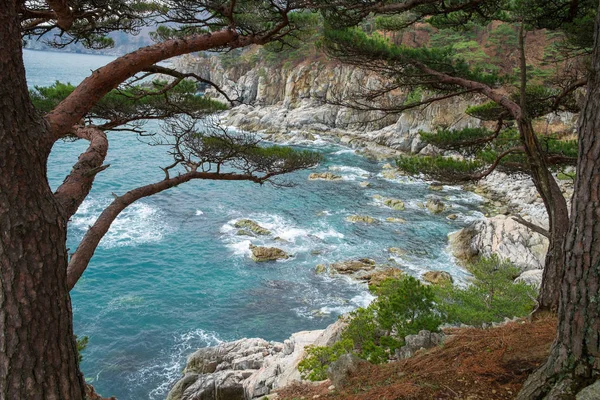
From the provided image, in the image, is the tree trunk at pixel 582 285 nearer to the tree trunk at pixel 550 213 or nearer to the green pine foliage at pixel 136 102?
the tree trunk at pixel 550 213

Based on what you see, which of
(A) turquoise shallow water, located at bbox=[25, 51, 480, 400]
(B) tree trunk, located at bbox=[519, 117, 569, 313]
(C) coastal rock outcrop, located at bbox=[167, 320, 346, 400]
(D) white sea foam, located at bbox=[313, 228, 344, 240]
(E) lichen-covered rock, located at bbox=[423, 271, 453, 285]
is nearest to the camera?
(B) tree trunk, located at bbox=[519, 117, 569, 313]

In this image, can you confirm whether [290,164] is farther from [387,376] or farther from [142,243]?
[142,243]

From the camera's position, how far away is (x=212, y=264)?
15133 millimetres

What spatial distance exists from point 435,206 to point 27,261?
19744mm

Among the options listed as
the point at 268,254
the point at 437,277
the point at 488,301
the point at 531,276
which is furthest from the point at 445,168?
the point at 268,254

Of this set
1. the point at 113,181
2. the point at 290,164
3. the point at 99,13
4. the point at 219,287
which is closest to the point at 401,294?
the point at 290,164

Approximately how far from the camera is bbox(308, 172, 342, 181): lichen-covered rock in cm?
2443

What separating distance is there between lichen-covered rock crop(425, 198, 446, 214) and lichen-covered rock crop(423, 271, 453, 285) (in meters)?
6.64

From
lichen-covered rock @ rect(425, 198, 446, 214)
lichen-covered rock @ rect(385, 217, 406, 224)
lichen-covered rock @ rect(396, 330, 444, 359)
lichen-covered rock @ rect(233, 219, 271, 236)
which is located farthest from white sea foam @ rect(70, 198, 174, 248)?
lichen-covered rock @ rect(396, 330, 444, 359)

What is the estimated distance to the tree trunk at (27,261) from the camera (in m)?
1.80

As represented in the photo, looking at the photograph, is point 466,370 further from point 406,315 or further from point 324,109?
point 324,109

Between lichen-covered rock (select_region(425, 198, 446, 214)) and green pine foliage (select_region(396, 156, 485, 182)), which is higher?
green pine foliage (select_region(396, 156, 485, 182))

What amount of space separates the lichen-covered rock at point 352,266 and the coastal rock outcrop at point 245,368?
17.7ft

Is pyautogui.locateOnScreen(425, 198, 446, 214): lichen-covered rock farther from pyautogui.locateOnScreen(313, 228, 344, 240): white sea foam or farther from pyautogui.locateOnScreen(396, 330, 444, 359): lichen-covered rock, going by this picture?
pyautogui.locateOnScreen(396, 330, 444, 359): lichen-covered rock
